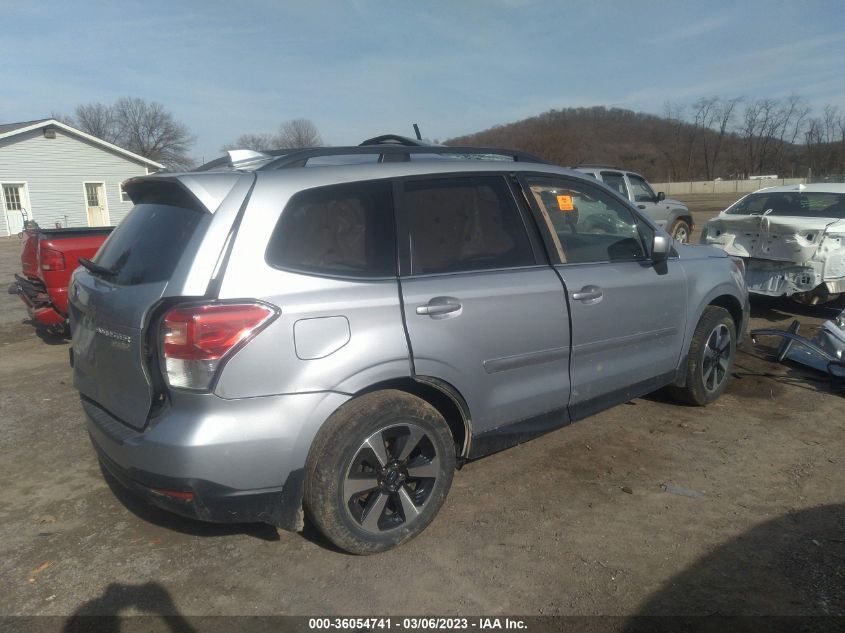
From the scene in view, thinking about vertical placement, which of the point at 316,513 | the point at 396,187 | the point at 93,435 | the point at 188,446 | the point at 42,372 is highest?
the point at 396,187

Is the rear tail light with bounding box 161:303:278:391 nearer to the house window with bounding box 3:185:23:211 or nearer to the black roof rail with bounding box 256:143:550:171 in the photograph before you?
the black roof rail with bounding box 256:143:550:171

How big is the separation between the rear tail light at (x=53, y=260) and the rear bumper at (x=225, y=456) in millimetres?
Answer: 5129

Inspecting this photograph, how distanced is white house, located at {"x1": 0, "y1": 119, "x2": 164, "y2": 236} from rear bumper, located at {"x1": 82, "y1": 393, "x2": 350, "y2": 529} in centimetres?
2841

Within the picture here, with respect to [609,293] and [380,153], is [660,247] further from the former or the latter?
[380,153]

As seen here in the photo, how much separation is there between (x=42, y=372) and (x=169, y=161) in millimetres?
68021

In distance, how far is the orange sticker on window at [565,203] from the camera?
3.99 meters

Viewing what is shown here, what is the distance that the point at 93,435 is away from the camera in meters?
3.17

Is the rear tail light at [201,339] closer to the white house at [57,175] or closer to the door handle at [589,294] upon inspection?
the door handle at [589,294]

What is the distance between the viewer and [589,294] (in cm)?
375

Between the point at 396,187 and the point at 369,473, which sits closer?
the point at 369,473

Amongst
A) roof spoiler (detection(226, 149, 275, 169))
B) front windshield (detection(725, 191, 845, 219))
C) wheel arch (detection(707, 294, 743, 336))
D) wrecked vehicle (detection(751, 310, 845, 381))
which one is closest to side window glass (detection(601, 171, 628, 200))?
front windshield (detection(725, 191, 845, 219))

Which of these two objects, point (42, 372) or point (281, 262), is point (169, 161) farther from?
point (281, 262)

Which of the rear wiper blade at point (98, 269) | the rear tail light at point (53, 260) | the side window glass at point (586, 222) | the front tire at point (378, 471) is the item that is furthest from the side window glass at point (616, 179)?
the rear wiper blade at point (98, 269)

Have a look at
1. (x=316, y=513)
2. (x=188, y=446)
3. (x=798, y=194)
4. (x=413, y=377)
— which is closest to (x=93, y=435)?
(x=188, y=446)
